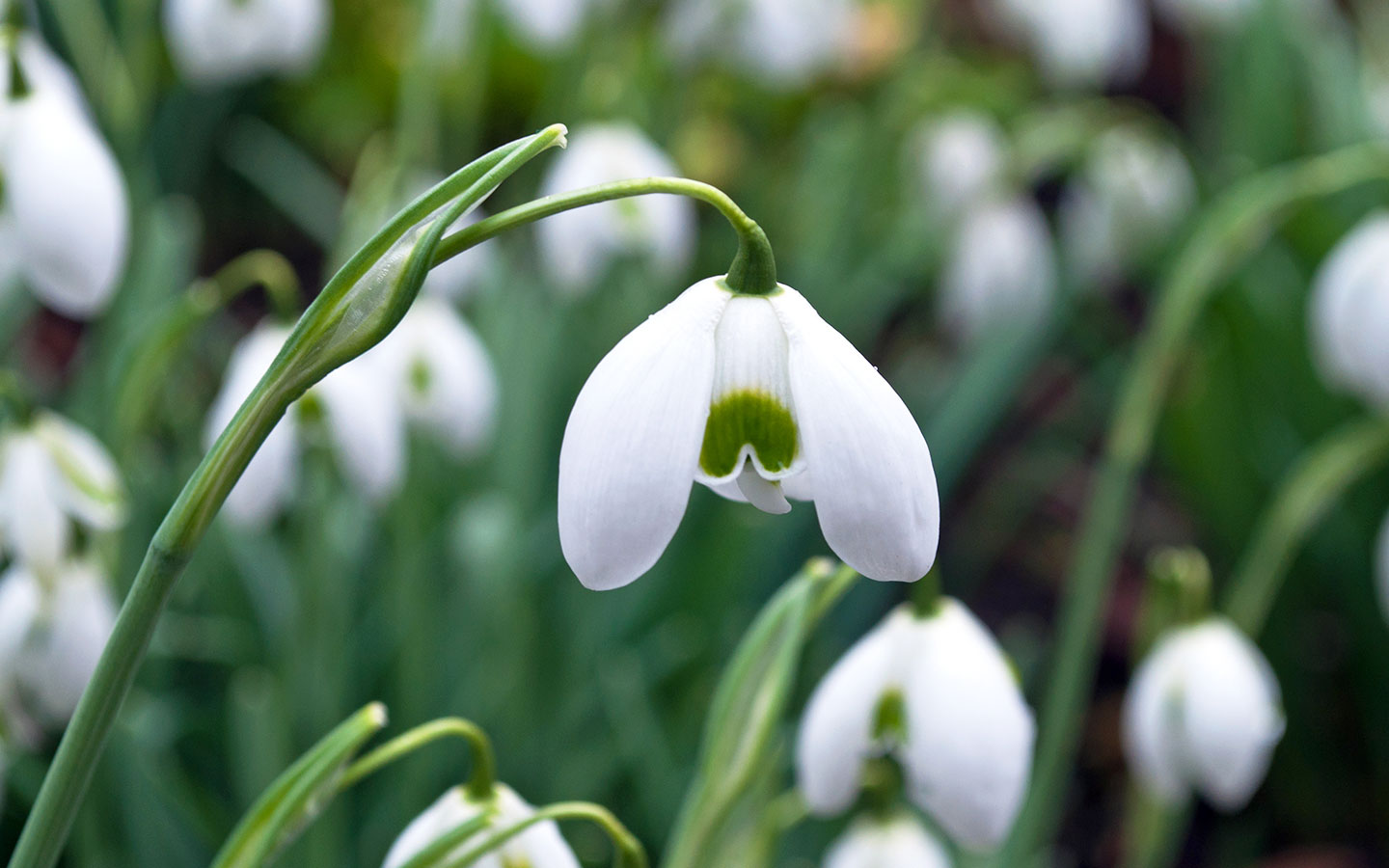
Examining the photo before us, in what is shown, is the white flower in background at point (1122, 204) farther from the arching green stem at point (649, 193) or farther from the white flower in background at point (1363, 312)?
the arching green stem at point (649, 193)

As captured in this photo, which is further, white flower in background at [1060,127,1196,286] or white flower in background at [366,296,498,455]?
white flower in background at [1060,127,1196,286]

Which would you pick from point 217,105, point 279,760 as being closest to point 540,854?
point 279,760

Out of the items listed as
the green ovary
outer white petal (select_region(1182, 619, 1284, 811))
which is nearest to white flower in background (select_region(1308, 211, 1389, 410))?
outer white petal (select_region(1182, 619, 1284, 811))

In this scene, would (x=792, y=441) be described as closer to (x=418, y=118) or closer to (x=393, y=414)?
(x=393, y=414)

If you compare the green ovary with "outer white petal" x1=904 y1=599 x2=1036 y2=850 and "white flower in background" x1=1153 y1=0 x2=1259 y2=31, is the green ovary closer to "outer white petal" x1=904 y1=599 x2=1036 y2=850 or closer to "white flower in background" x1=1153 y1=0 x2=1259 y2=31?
"outer white petal" x1=904 y1=599 x2=1036 y2=850

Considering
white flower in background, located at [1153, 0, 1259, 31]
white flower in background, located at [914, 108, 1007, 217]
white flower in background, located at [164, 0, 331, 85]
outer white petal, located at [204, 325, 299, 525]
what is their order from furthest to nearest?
white flower in background, located at [1153, 0, 1259, 31]
white flower in background, located at [914, 108, 1007, 217]
white flower in background, located at [164, 0, 331, 85]
outer white petal, located at [204, 325, 299, 525]

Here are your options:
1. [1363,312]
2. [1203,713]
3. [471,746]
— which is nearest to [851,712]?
[471,746]

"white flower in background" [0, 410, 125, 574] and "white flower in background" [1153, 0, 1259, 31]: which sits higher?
"white flower in background" [0, 410, 125, 574]
